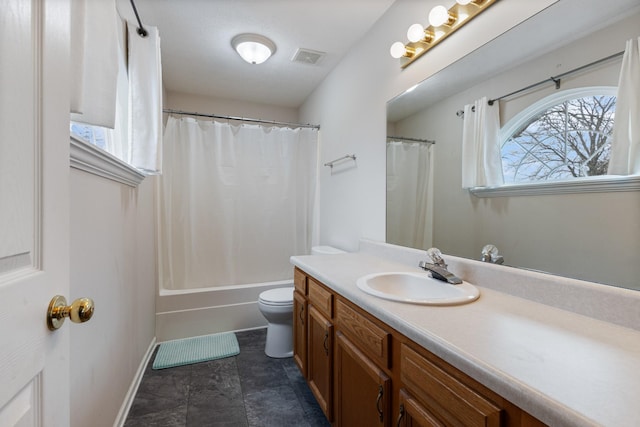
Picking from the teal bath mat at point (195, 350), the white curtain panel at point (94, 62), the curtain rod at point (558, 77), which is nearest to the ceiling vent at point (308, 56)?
the white curtain panel at point (94, 62)

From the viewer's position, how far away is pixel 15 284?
47 cm

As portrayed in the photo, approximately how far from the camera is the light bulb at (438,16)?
1.34 m

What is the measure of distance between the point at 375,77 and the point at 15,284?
2.04 meters

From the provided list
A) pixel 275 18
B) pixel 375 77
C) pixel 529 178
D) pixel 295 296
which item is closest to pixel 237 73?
pixel 275 18

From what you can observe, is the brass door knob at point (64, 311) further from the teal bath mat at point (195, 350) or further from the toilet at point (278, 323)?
the teal bath mat at point (195, 350)

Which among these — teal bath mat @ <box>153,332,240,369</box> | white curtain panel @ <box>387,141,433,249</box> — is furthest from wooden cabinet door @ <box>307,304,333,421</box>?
teal bath mat @ <box>153,332,240,369</box>

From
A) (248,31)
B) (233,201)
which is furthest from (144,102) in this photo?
(233,201)

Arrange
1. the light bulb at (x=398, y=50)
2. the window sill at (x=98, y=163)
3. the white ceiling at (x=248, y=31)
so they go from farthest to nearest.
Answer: the white ceiling at (x=248, y=31)
the light bulb at (x=398, y=50)
the window sill at (x=98, y=163)

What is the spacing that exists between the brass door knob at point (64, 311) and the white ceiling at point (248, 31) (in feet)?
5.43

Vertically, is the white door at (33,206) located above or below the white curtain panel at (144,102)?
below

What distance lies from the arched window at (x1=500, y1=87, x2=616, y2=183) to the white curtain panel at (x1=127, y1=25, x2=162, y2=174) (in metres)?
1.78

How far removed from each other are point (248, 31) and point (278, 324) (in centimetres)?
217

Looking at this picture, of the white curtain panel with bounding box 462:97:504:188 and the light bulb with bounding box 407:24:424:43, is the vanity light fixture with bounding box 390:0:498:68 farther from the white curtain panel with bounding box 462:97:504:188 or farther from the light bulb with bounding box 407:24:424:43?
the white curtain panel with bounding box 462:97:504:188

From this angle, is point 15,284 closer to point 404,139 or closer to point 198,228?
point 404,139
